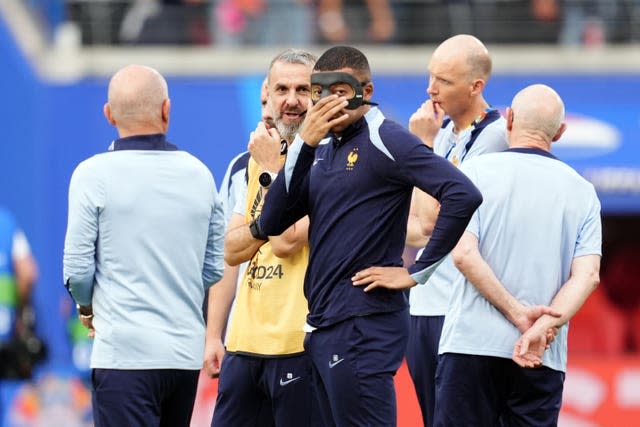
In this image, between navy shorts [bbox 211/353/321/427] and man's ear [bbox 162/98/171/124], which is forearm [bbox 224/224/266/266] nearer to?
navy shorts [bbox 211/353/321/427]

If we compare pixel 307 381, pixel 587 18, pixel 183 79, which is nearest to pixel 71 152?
pixel 183 79

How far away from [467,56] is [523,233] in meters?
1.02

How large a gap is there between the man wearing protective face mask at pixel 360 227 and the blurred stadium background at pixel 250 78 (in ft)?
29.8

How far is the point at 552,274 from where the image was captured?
20.3 feet

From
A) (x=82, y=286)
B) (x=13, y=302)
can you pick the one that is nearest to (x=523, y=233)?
(x=82, y=286)

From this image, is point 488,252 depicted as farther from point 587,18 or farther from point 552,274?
point 587,18

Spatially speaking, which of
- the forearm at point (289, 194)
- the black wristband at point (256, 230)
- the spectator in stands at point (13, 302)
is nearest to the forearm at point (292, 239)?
the black wristband at point (256, 230)

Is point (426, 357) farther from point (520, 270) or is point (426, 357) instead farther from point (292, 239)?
point (292, 239)

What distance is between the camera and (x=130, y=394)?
5.78 meters

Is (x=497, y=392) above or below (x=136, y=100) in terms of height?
below

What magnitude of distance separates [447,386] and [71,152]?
10.6 meters

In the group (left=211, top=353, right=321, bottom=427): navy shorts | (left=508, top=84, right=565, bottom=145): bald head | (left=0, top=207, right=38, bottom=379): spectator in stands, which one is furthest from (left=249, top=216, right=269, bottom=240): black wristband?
(left=0, top=207, right=38, bottom=379): spectator in stands

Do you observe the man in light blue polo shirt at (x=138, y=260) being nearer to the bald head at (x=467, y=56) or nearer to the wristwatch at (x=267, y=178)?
the wristwatch at (x=267, y=178)

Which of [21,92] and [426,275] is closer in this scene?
[426,275]
